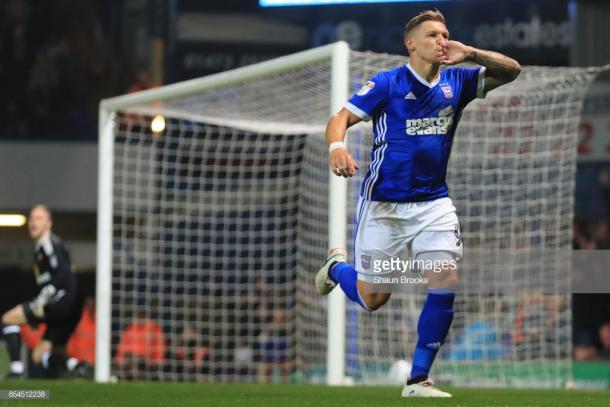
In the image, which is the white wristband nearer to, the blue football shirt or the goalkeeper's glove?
the blue football shirt

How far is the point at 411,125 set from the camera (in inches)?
232

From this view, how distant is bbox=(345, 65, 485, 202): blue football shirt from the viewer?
588 cm

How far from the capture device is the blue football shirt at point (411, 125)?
19.3 feet

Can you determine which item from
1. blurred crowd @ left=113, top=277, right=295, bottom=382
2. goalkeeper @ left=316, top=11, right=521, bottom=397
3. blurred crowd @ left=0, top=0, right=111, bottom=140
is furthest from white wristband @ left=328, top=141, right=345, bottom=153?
blurred crowd @ left=0, top=0, right=111, bottom=140

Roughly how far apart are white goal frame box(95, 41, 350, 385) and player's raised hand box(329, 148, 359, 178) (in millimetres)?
2930

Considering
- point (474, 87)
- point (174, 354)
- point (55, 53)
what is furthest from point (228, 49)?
point (474, 87)

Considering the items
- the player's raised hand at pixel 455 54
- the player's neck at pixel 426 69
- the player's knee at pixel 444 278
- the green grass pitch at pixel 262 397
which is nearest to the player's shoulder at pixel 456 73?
the player's neck at pixel 426 69

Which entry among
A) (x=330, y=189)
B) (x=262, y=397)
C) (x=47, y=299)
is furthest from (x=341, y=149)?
(x=47, y=299)

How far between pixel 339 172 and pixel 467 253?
4720mm

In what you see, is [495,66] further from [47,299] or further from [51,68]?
[51,68]

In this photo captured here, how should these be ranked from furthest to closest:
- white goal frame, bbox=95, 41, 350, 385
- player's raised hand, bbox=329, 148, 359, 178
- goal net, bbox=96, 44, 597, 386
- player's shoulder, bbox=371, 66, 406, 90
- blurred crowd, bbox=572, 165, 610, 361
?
blurred crowd, bbox=572, 165, 610, 361 → goal net, bbox=96, 44, 597, 386 → white goal frame, bbox=95, 41, 350, 385 → player's shoulder, bbox=371, 66, 406, 90 → player's raised hand, bbox=329, 148, 359, 178

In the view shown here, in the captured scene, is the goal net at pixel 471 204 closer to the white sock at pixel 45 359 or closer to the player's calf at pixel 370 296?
the white sock at pixel 45 359

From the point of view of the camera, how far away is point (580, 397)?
247 inches

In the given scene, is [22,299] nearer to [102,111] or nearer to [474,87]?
[102,111]
